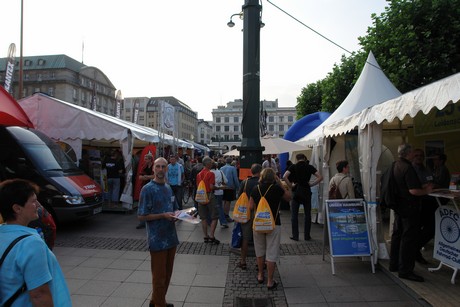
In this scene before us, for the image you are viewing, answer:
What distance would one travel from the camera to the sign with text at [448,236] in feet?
14.4

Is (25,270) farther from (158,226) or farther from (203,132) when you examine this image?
(203,132)

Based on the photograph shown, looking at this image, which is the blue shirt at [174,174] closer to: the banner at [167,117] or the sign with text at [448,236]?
the banner at [167,117]

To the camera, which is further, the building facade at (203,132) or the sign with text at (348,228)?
the building facade at (203,132)

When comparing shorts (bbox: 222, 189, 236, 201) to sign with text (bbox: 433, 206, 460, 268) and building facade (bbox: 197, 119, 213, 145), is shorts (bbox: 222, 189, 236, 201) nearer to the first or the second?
sign with text (bbox: 433, 206, 460, 268)

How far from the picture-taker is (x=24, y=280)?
1602 mm

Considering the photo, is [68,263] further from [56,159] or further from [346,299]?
[346,299]

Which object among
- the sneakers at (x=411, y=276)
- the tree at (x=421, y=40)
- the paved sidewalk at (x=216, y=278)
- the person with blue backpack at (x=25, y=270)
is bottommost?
the paved sidewalk at (x=216, y=278)

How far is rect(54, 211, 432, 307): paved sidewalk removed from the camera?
4023mm

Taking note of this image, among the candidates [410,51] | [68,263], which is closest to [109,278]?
[68,263]

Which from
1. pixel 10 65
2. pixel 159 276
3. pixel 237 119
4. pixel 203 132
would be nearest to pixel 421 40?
pixel 159 276

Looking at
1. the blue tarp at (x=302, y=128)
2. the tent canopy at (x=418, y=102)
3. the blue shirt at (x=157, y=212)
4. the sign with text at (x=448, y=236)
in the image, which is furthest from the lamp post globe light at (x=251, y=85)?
the blue tarp at (x=302, y=128)

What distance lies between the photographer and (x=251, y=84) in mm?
5719

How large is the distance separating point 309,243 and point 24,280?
5.91 metres

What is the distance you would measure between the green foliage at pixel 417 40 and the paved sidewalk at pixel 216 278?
254 inches
